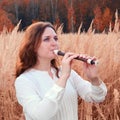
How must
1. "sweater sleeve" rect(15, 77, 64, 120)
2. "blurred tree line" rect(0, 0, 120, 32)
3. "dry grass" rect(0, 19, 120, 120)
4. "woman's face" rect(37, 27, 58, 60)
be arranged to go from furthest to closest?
"blurred tree line" rect(0, 0, 120, 32), "dry grass" rect(0, 19, 120, 120), "woman's face" rect(37, 27, 58, 60), "sweater sleeve" rect(15, 77, 64, 120)

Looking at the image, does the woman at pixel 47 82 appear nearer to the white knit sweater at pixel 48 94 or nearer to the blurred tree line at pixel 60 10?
the white knit sweater at pixel 48 94

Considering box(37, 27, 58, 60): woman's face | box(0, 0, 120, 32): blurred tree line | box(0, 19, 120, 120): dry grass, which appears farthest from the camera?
box(0, 0, 120, 32): blurred tree line

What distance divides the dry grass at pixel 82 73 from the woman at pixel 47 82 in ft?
2.40

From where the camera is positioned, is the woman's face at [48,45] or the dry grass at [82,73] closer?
the woman's face at [48,45]

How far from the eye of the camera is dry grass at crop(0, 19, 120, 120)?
9.97ft

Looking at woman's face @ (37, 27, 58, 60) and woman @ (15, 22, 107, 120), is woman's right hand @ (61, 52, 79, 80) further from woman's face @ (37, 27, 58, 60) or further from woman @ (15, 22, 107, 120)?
woman's face @ (37, 27, 58, 60)

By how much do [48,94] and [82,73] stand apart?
4.74 feet

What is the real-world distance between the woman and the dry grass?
2.40 ft

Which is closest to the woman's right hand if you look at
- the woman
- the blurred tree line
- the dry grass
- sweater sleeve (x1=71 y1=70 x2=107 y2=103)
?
the woman

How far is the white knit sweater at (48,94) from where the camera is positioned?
71.0 inches

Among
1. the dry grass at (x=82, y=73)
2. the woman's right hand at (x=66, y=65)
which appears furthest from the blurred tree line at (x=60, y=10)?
the woman's right hand at (x=66, y=65)

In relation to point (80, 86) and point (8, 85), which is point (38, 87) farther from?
point (8, 85)

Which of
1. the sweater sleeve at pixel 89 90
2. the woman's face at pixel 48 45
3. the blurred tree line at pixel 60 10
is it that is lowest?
the blurred tree line at pixel 60 10

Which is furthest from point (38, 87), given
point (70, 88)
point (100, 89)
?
point (100, 89)
